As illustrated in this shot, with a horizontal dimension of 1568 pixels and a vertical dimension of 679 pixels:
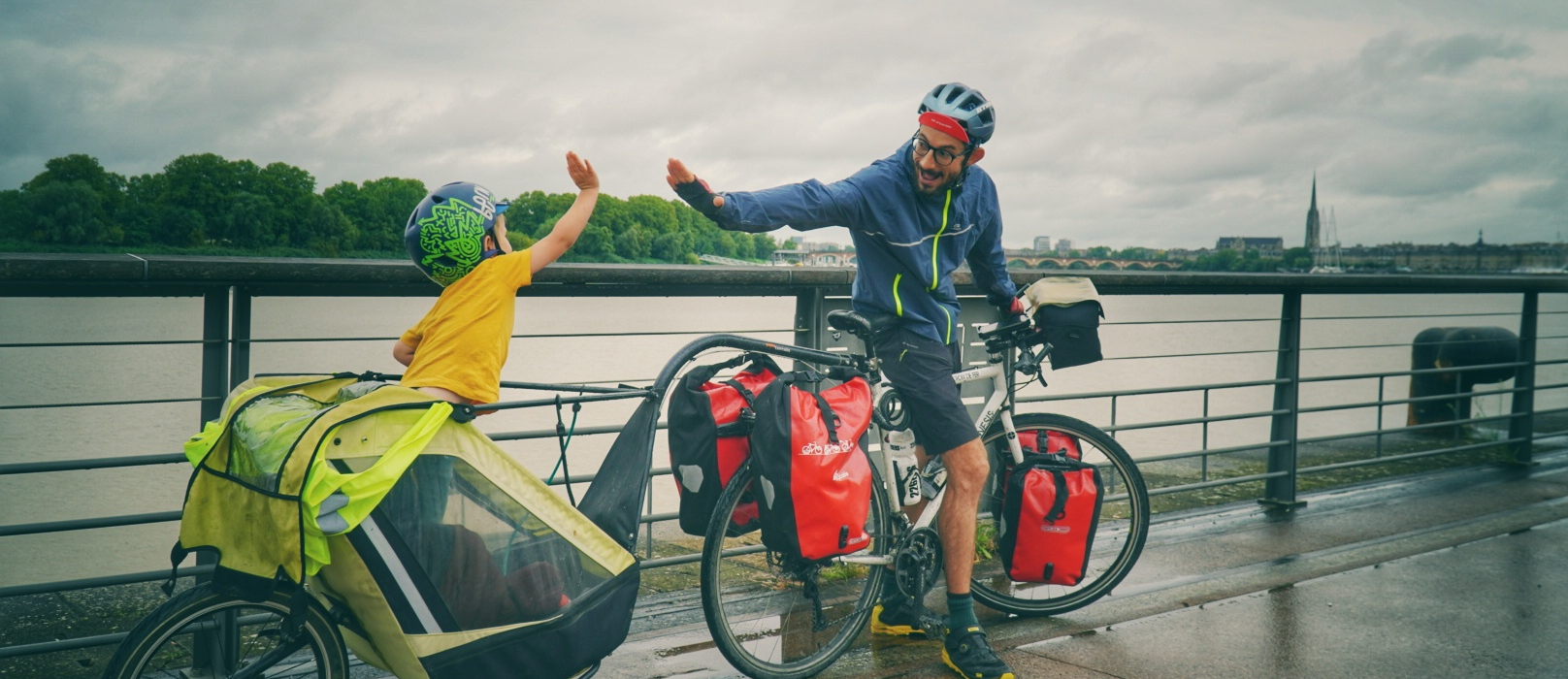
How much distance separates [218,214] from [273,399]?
340 cm

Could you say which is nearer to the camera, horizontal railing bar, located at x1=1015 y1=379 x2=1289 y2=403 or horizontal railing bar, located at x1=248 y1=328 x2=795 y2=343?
horizontal railing bar, located at x1=248 y1=328 x2=795 y2=343

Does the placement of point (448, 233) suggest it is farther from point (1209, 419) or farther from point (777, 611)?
point (1209, 419)

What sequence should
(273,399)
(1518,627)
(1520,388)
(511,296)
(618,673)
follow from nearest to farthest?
(273,399)
(511,296)
(618,673)
(1518,627)
(1520,388)

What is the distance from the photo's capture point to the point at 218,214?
541 centimetres

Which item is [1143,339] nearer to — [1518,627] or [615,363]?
[1518,627]

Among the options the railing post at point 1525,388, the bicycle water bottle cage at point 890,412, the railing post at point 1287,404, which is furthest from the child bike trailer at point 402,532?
the railing post at point 1525,388

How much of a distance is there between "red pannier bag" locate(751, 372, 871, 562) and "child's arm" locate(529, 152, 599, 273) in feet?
2.41

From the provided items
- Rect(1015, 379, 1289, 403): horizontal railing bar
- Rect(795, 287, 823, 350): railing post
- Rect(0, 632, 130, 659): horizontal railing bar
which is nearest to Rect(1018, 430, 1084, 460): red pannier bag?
Rect(1015, 379, 1289, 403): horizontal railing bar

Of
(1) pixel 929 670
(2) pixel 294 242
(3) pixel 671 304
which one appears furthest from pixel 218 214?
(1) pixel 929 670

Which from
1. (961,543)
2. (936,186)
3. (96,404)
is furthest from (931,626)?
(96,404)

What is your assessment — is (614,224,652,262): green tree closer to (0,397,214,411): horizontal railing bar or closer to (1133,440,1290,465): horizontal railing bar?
(0,397,214,411): horizontal railing bar

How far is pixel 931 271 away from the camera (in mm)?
3594

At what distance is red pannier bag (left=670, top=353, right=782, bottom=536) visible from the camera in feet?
10.5

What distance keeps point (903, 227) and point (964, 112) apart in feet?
1.34
